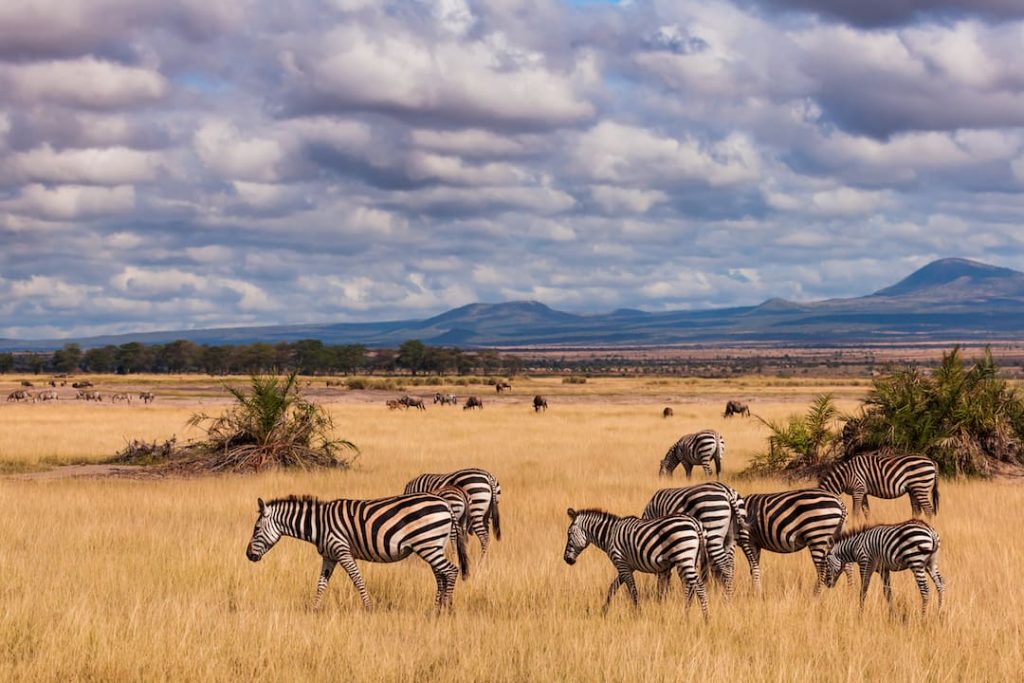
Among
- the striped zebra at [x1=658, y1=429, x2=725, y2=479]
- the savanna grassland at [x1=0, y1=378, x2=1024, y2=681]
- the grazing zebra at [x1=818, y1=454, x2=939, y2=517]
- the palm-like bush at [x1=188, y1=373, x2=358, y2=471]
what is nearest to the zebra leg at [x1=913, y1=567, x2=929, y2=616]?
the savanna grassland at [x1=0, y1=378, x2=1024, y2=681]

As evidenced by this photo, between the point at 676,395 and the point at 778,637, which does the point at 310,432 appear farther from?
the point at 676,395

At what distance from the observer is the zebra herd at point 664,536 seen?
10713 millimetres

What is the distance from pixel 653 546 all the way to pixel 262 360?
562 ft

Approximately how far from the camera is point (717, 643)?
9.93m

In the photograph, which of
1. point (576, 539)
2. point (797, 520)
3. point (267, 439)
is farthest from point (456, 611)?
point (267, 439)

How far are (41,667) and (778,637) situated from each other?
700cm

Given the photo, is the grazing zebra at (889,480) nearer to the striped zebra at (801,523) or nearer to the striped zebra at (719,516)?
the striped zebra at (801,523)

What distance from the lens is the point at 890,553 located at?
35.8 ft

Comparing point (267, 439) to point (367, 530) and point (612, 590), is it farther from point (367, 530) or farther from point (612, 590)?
point (612, 590)

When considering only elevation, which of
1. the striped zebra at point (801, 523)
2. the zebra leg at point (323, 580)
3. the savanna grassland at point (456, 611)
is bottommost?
the savanna grassland at point (456, 611)

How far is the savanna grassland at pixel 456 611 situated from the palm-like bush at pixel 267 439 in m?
4.46

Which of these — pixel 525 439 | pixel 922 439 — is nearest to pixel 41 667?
pixel 922 439

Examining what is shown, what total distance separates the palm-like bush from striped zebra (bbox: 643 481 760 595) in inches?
653

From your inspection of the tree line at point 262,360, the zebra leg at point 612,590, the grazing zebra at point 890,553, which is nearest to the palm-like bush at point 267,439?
the zebra leg at point 612,590
